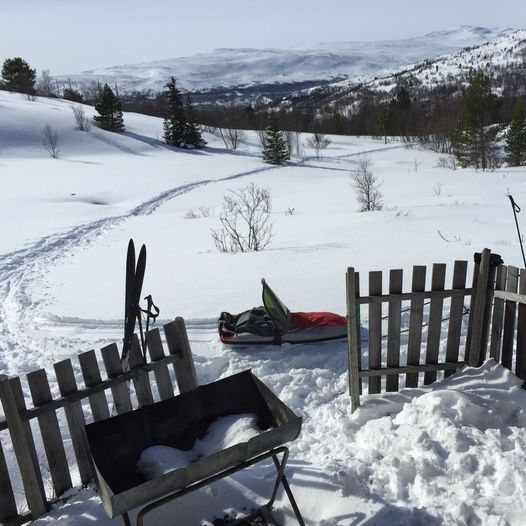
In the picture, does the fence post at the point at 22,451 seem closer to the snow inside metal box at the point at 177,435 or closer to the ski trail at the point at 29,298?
the snow inside metal box at the point at 177,435

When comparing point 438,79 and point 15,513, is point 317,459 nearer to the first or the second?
point 15,513

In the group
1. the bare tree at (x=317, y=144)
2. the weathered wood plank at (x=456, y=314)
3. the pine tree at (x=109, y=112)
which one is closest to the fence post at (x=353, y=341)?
the weathered wood plank at (x=456, y=314)

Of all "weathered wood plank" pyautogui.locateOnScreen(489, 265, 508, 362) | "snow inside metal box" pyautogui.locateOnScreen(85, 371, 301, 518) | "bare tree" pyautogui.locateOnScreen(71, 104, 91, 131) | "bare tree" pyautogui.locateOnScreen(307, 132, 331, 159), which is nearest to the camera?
"snow inside metal box" pyautogui.locateOnScreen(85, 371, 301, 518)

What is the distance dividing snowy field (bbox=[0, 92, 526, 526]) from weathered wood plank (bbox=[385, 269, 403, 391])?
26 centimetres

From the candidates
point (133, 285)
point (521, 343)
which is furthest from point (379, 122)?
point (133, 285)

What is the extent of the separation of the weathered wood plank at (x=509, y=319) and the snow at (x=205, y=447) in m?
2.31

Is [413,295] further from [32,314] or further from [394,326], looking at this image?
→ [32,314]

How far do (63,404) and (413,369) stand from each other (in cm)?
290

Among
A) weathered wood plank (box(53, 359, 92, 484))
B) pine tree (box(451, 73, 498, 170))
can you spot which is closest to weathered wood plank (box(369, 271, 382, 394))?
weathered wood plank (box(53, 359, 92, 484))

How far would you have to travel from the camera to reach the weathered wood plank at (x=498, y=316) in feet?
13.0

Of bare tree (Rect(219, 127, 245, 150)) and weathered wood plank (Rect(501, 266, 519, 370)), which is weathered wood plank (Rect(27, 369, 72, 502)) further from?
bare tree (Rect(219, 127, 245, 150))

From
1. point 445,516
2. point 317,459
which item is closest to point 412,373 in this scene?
point 317,459

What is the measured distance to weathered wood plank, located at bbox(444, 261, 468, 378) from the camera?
4.09 meters

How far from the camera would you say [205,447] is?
293cm
